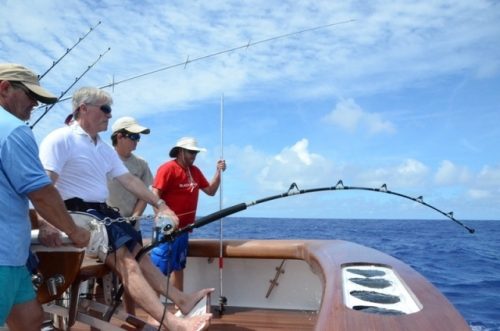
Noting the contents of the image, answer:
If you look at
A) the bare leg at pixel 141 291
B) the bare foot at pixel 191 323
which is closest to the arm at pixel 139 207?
the bare leg at pixel 141 291

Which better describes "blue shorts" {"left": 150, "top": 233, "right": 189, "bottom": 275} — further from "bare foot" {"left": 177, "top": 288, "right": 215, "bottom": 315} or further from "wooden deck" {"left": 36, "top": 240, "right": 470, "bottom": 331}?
"bare foot" {"left": 177, "top": 288, "right": 215, "bottom": 315}

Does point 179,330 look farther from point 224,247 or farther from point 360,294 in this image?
point 224,247

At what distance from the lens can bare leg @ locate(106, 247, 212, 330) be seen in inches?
89.3

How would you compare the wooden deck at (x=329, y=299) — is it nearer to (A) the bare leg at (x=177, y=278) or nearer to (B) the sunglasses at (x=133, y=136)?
(A) the bare leg at (x=177, y=278)

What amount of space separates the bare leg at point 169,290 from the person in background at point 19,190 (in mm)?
771

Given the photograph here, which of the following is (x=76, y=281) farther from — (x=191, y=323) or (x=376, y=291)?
(x=376, y=291)

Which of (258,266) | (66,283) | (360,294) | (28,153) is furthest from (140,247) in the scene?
(258,266)

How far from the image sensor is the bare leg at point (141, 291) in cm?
227

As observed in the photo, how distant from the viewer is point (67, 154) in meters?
2.32

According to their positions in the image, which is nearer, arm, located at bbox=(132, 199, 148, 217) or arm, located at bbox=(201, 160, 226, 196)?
arm, located at bbox=(132, 199, 148, 217)

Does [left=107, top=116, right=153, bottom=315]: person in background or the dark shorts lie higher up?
[left=107, top=116, right=153, bottom=315]: person in background

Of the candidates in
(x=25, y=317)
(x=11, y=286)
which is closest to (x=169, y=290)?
(x=25, y=317)

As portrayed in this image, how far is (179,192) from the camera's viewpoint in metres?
3.59

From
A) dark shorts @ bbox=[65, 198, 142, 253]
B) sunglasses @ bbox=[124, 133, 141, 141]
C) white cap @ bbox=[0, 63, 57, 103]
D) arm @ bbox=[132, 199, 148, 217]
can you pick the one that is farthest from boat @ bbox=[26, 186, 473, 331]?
sunglasses @ bbox=[124, 133, 141, 141]
